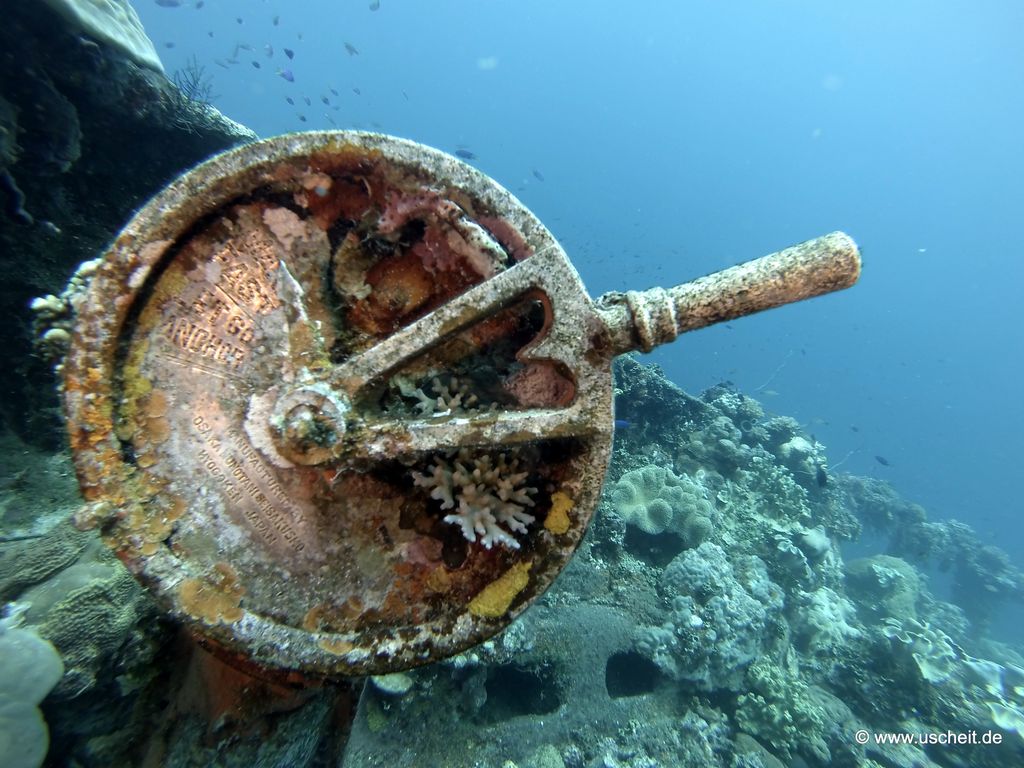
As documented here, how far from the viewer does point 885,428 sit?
8762 cm

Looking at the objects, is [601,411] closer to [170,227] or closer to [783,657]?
[170,227]

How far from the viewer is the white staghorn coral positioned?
8.19ft

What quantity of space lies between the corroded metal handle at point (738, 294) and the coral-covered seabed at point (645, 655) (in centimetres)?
269

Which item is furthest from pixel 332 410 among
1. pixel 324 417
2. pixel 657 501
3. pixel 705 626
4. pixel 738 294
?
pixel 657 501

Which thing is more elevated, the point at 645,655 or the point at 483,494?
the point at 483,494

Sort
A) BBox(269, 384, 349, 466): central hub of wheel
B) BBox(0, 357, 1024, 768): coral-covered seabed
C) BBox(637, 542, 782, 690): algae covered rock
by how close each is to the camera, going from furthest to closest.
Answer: BBox(637, 542, 782, 690): algae covered rock < BBox(0, 357, 1024, 768): coral-covered seabed < BBox(269, 384, 349, 466): central hub of wheel

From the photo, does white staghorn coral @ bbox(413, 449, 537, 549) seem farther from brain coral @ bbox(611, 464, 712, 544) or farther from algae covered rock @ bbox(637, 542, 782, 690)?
brain coral @ bbox(611, 464, 712, 544)

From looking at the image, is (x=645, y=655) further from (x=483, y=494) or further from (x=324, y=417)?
(x=324, y=417)

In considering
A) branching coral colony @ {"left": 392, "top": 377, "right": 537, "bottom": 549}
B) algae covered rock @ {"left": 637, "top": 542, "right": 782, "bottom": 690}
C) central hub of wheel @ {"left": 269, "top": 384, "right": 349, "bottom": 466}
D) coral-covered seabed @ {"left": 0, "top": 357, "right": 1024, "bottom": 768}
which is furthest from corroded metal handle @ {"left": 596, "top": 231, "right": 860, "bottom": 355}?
algae covered rock @ {"left": 637, "top": 542, "right": 782, "bottom": 690}

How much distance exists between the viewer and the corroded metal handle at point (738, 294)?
93.3 inches

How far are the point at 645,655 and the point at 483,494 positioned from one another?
6045 millimetres

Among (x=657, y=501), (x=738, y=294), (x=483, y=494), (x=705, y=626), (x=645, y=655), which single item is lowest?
(x=645, y=655)

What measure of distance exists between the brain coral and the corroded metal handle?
6596 mm

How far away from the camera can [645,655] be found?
7277 millimetres
